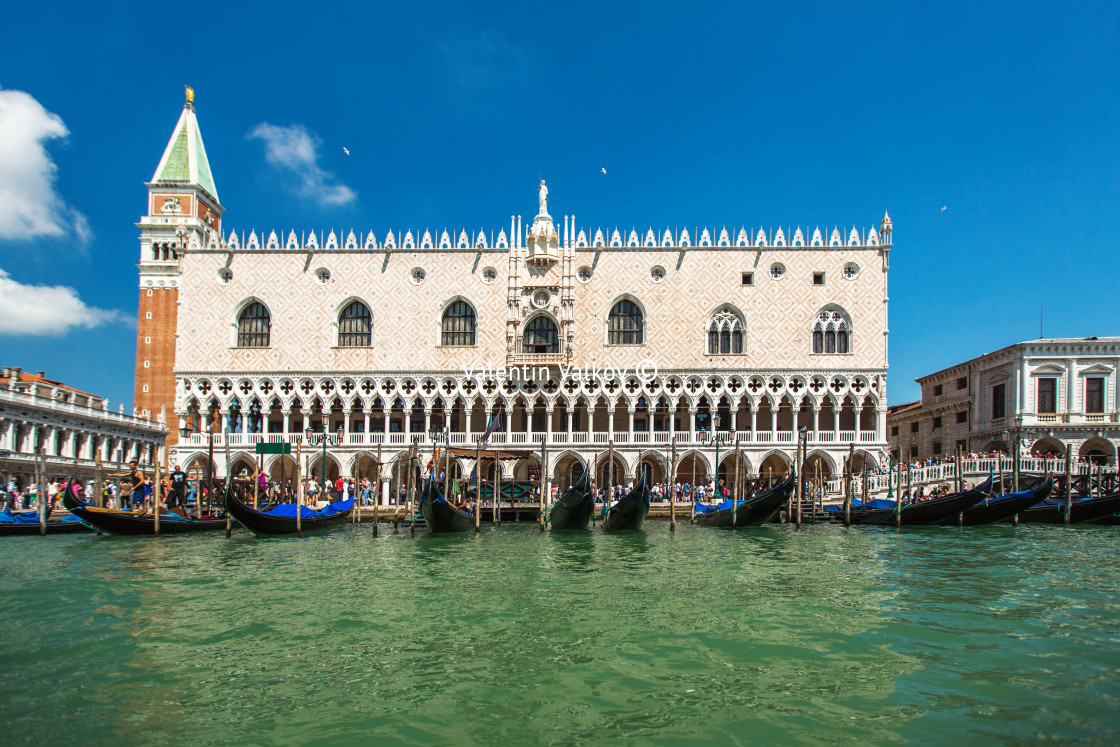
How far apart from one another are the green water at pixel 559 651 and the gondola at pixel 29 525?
5.76 metres

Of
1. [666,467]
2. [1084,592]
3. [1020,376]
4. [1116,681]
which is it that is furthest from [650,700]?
[1020,376]

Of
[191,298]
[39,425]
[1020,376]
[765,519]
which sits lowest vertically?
[765,519]

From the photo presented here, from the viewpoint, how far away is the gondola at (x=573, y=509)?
17.5m

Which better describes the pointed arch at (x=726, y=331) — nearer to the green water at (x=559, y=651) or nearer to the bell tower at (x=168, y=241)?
the green water at (x=559, y=651)

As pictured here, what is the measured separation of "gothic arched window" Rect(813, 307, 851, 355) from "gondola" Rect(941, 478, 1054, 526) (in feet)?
28.3

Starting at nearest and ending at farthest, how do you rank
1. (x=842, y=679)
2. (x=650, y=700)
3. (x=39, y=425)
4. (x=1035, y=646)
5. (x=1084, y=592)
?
1. (x=650, y=700)
2. (x=842, y=679)
3. (x=1035, y=646)
4. (x=1084, y=592)
5. (x=39, y=425)

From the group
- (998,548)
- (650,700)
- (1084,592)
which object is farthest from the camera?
(998,548)

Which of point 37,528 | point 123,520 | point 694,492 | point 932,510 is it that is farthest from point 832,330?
point 37,528

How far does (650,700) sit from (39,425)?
76.2 ft

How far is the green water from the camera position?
473cm

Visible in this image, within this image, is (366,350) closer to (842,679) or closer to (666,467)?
(666,467)

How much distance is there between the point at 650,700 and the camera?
516 centimetres

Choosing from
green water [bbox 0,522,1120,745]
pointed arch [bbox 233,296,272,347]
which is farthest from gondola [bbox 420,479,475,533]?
pointed arch [bbox 233,296,272,347]

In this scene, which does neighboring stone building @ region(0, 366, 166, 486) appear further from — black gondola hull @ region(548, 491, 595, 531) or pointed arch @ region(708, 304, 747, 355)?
pointed arch @ region(708, 304, 747, 355)
